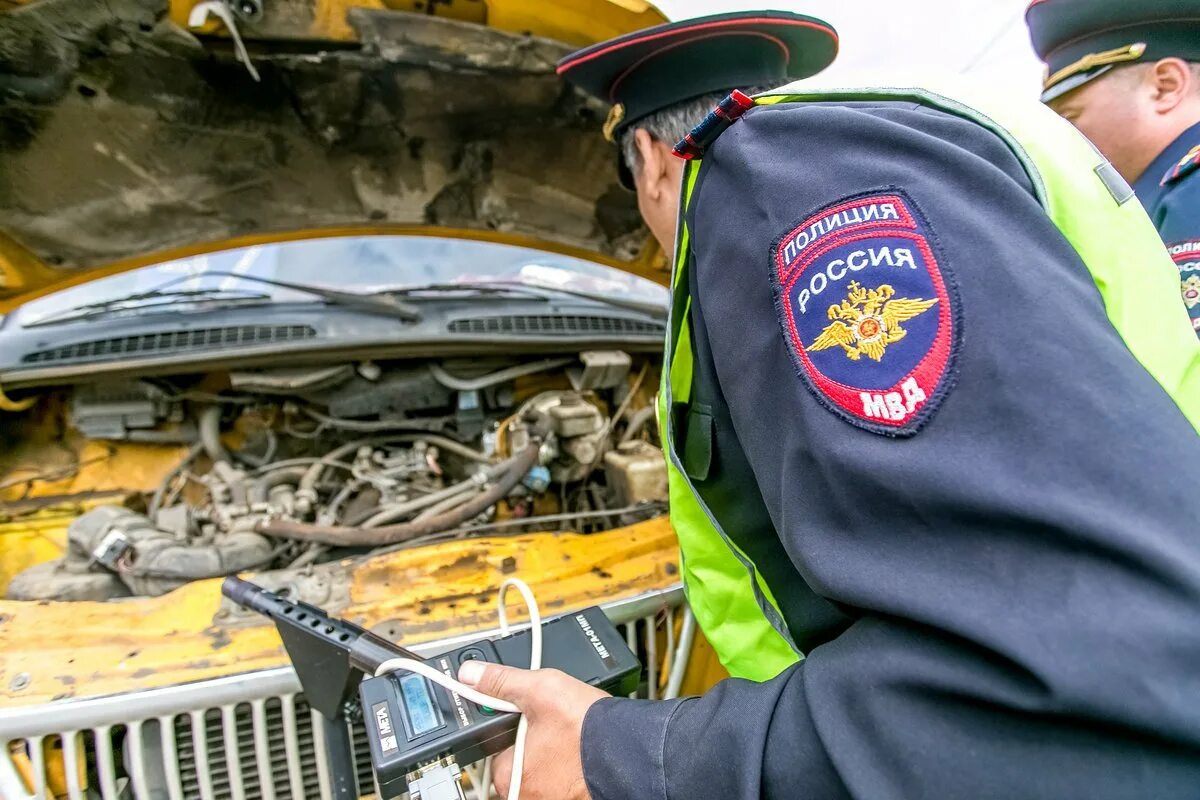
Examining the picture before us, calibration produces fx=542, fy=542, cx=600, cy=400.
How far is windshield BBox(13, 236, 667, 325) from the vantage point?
191 cm

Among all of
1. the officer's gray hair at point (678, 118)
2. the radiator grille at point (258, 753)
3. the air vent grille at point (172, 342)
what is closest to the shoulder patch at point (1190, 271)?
the officer's gray hair at point (678, 118)

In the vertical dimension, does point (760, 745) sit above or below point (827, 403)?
below

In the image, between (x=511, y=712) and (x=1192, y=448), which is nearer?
(x=1192, y=448)

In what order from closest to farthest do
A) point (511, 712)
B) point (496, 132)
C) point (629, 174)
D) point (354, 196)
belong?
point (511, 712) → point (629, 174) → point (496, 132) → point (354, 196)

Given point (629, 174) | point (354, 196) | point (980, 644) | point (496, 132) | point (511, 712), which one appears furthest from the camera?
point (354, 196)

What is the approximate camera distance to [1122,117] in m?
1.50

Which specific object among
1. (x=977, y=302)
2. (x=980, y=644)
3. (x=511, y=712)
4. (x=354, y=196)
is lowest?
(x=511, y=712)

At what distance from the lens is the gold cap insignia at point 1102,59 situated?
1457 mm

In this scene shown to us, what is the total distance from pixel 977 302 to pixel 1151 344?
18cm

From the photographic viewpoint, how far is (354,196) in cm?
186

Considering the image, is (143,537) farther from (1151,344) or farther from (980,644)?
(1151,344)

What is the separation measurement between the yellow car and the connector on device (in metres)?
0.28

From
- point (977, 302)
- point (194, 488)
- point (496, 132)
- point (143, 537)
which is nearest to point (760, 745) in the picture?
point (977, 302)

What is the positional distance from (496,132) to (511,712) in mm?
1634
